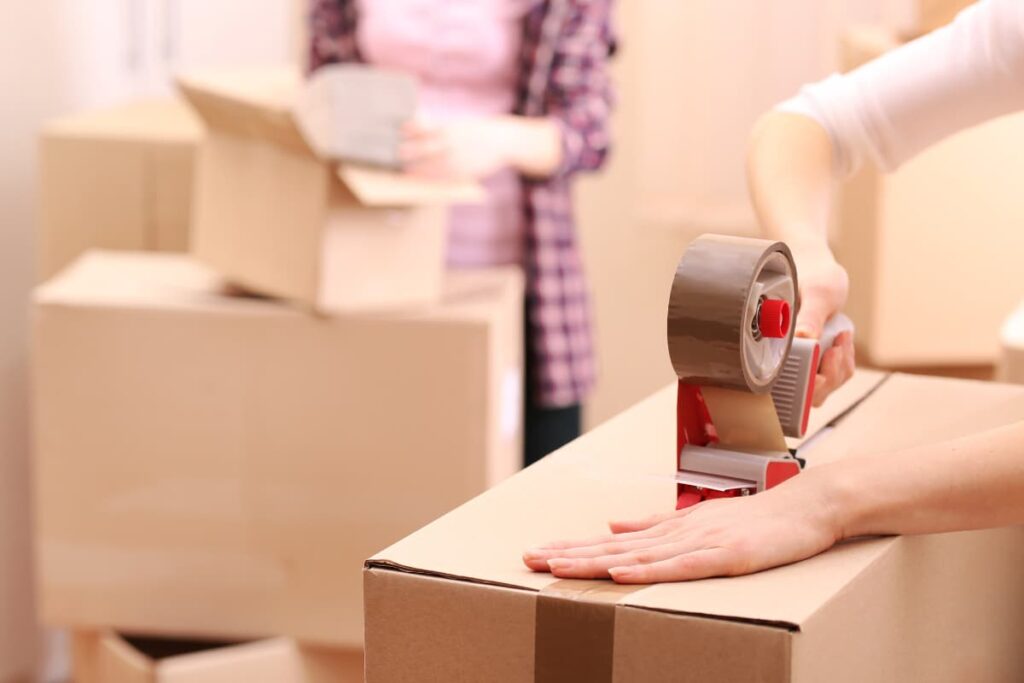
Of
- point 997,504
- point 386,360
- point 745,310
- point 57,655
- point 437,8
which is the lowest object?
point 57,655

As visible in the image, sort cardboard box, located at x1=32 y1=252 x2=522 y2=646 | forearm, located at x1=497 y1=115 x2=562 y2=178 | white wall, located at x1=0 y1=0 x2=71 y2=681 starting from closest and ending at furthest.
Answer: cardboard box, located at x1=32 y1=252 x2=522 y2=646 < forearm, located at x1=497 y1=115 x2=562 y2=178 < white wall, located at x1=0 y1=0 x2=71 y2=681

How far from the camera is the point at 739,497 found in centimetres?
87

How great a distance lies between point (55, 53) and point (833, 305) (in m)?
1.78

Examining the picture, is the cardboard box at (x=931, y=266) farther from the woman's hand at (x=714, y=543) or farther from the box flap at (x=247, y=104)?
the woman's hand at (x=714, y=543)

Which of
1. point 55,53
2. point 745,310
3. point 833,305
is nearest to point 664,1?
point 55,53

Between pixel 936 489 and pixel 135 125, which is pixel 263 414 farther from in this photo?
pixel 936 489

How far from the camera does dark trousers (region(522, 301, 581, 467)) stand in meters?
2.03

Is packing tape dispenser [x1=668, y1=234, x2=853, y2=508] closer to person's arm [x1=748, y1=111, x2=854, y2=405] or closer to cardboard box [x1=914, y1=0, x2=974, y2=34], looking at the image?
person's arm [x1=748, y1=111, x2=854, y2=405]

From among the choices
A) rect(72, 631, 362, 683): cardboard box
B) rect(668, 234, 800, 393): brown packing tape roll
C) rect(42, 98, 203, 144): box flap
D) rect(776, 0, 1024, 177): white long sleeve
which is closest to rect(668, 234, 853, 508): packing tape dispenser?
rect(668, 234, 800, 393): brown packing tape roll

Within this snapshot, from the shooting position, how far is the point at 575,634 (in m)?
0.78

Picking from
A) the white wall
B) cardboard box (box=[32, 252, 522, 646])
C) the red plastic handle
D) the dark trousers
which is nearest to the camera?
the red plastic handle

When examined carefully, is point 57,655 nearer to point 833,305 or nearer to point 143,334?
point 143,334

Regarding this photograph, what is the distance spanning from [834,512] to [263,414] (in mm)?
1058

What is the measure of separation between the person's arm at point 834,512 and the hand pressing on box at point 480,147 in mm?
947
